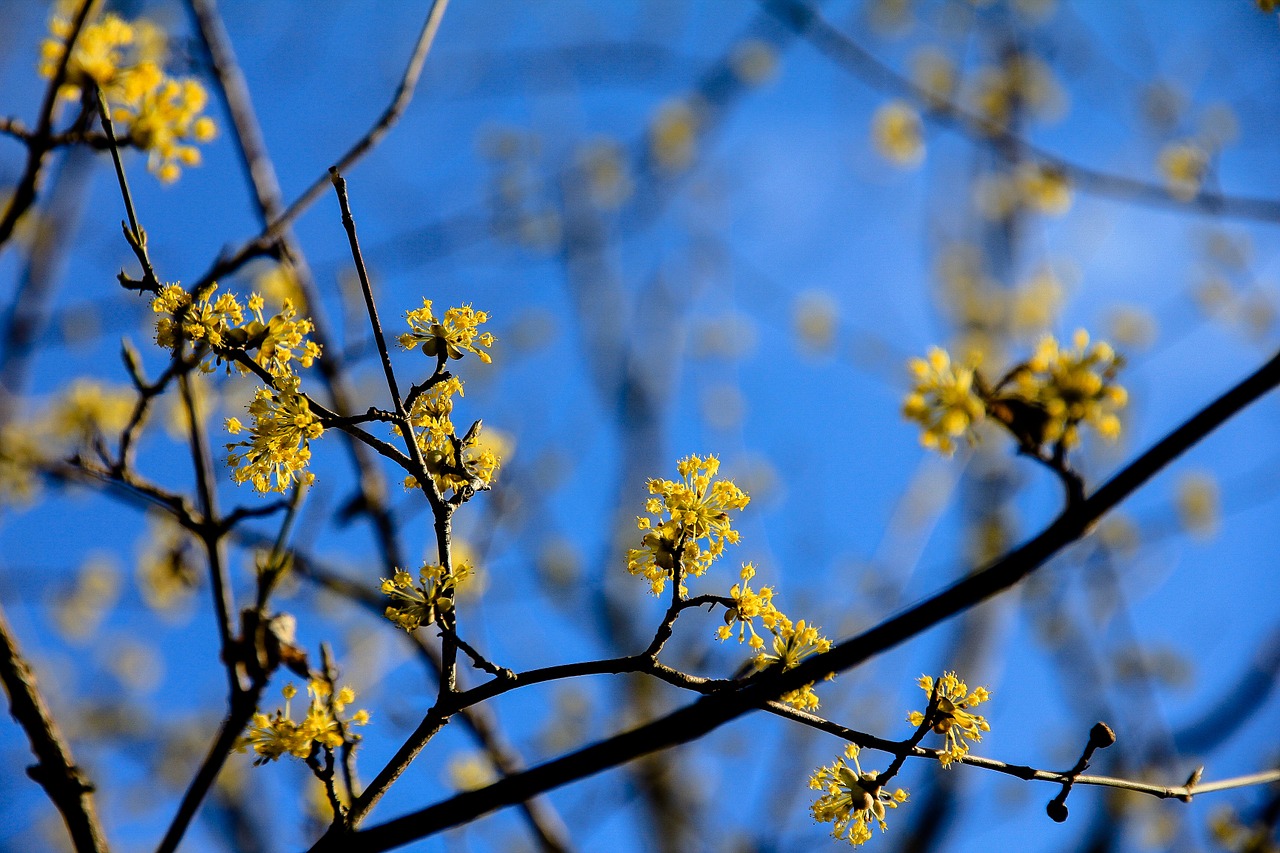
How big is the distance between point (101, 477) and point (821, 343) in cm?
617

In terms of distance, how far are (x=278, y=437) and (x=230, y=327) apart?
200 millimetres

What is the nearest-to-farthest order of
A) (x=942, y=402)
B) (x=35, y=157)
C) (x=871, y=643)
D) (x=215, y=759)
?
(x=871, y=643) → (x=215, y=759) → (x=942, y=402) → (x=35, y=157)

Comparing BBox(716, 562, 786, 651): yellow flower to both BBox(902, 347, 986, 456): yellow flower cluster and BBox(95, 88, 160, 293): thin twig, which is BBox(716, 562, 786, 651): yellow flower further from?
BBox(95, 88, 160, 293): thin twig

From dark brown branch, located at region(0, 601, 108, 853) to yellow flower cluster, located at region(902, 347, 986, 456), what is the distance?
1500 mm

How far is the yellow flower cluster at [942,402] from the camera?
4.42ft

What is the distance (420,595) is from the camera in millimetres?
1406

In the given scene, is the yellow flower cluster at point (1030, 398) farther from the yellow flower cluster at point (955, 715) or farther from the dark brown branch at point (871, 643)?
the yellow flower cluster at point (955, 715)

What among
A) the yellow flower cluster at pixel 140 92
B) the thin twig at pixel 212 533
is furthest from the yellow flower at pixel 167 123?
the thin twig at pixel 212 533

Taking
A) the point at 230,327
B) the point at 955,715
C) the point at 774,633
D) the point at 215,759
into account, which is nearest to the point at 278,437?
the point at 230,327

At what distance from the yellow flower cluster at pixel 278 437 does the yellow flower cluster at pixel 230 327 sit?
0.16 feet

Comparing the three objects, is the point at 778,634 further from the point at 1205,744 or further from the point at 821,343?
the point at 821,343

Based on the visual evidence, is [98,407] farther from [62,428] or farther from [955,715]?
[955,715]

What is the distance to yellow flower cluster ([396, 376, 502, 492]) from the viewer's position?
1.42 m

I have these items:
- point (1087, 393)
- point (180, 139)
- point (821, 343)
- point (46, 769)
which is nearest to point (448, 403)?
point (46, 769)
